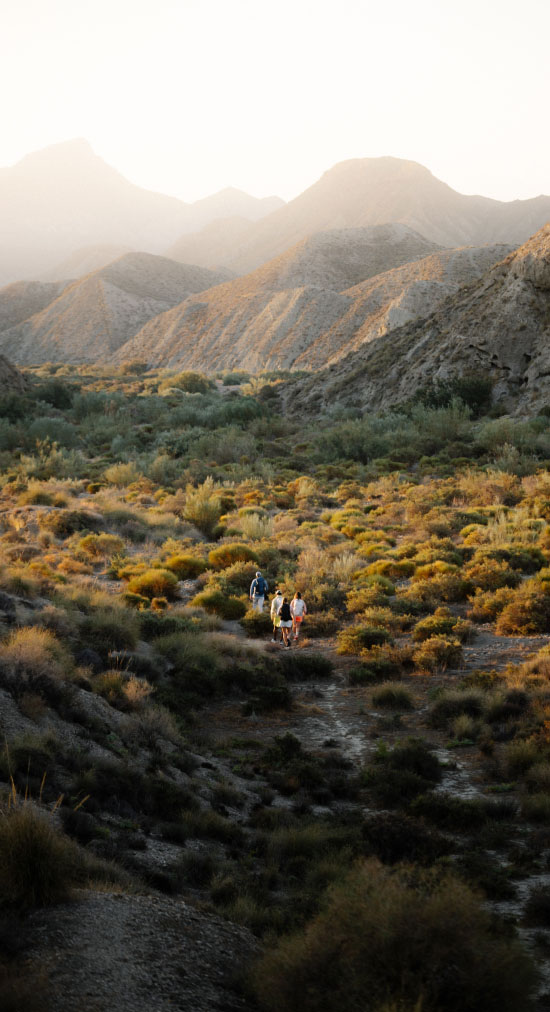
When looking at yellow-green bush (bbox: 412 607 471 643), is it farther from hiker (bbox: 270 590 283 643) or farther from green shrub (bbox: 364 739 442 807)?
green shrub (bbox: 364 739 442 807)

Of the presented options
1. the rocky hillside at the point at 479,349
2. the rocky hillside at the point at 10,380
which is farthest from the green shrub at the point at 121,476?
the rocky hillside at the point at 10,380

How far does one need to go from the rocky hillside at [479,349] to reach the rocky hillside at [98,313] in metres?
60.3

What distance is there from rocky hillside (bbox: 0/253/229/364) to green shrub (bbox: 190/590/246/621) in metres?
89.8

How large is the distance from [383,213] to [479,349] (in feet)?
428

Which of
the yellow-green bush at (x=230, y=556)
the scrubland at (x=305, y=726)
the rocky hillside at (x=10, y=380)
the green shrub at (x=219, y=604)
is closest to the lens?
the scrubland at (x=305, y=726)

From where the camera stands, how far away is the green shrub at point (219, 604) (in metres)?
15.0

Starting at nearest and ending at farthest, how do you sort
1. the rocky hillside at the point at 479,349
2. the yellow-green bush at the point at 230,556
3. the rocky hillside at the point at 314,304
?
1. the yellow-green bush at the point at 230,556
2. the rocky hillside at the point at 479,349
3. the rocky hillside at the point at 314,304

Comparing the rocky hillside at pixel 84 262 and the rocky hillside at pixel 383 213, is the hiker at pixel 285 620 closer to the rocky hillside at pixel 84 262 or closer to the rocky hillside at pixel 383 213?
the rocky hillside at pixel 383 213

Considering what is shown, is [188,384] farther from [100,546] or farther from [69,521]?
[100,546]

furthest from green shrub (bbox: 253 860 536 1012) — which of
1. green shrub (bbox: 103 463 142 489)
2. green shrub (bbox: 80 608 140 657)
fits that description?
green shrub (bbox: 103 463 142 489)

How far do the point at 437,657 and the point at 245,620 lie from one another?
4.07 m

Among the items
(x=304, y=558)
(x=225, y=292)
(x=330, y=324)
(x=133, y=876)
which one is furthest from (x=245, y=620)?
(x=225, y=292)

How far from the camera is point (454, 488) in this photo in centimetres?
2373

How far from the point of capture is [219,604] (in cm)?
1510
